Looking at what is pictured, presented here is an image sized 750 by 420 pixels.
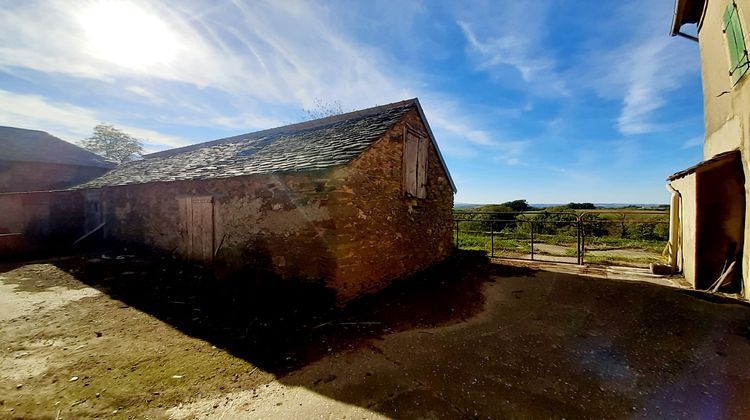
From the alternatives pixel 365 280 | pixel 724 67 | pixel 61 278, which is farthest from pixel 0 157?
pixel 724 67

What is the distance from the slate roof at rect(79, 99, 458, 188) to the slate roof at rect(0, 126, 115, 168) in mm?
15144

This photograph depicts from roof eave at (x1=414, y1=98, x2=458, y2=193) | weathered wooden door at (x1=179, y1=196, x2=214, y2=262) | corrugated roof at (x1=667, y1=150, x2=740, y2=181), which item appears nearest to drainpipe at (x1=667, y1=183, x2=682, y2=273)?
corrugated roof at (x1=667, y1=150, x2=740, y2=181)

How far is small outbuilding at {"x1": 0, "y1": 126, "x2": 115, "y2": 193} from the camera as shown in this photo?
58.7 ft

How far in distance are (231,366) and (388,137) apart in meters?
5.38

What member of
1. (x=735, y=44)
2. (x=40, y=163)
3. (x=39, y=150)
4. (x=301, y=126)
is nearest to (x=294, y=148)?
(x=301, y=126)

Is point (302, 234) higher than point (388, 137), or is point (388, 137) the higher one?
point (388, 137)

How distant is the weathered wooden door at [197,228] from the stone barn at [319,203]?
3cm

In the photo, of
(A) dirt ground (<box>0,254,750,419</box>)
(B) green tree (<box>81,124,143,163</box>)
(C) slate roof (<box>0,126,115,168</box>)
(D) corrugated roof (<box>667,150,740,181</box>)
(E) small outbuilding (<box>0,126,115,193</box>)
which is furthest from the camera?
(B) green tree (<box>81,124,143,163</box>)

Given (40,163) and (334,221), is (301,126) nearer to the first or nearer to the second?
(334,221)

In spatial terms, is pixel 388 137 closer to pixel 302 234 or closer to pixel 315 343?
pixel 302 234

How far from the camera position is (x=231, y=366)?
3.64m

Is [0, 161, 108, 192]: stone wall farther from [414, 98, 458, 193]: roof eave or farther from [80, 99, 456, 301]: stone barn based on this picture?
[414, 98, 458, 193]: roof eave

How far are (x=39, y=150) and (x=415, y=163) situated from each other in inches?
1077

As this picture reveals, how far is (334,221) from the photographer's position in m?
5.30
